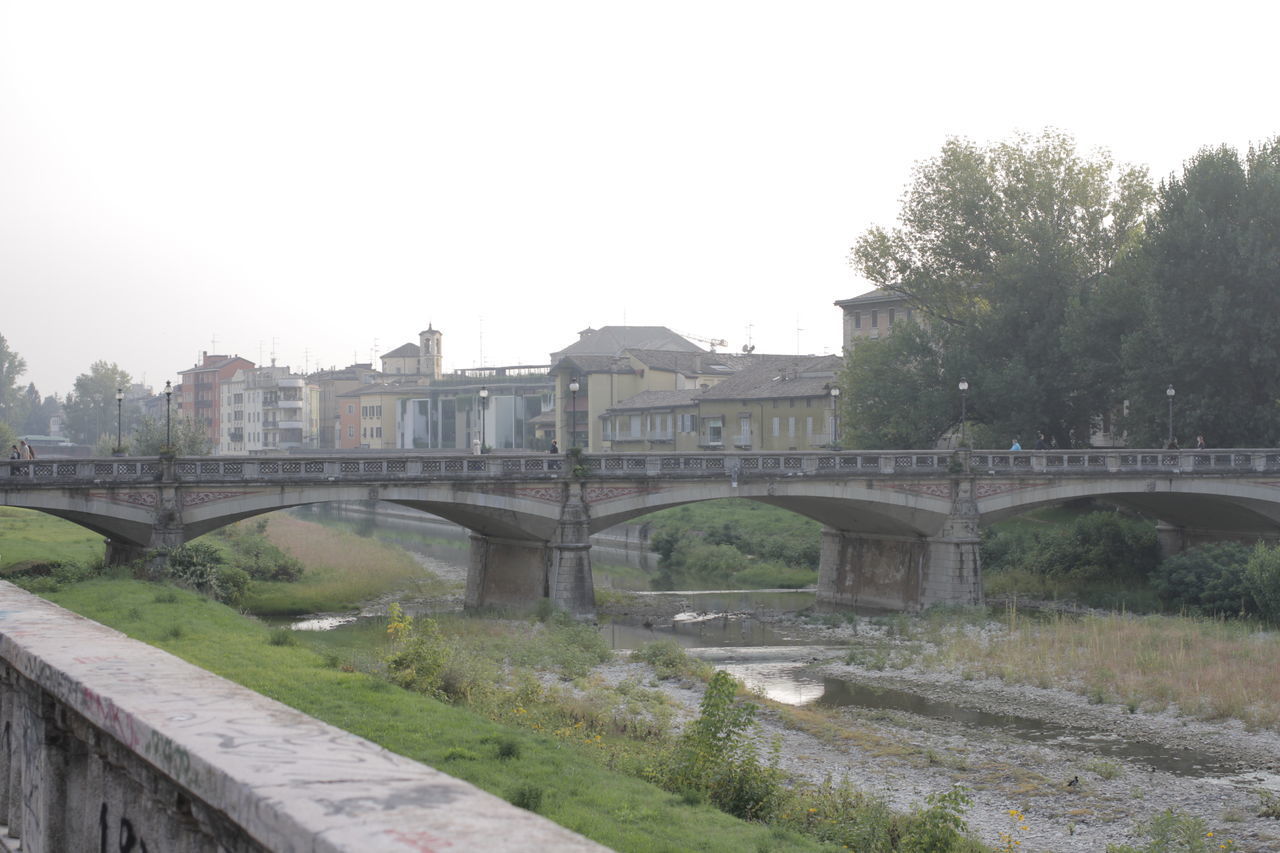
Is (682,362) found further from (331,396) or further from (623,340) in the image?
(331,396)

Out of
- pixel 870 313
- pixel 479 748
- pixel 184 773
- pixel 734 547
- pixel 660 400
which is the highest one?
pixel 870 313

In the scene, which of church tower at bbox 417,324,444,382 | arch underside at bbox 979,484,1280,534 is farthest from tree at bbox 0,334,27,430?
arch underside at bbox 979,484,1280,534

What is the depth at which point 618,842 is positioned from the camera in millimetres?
13062

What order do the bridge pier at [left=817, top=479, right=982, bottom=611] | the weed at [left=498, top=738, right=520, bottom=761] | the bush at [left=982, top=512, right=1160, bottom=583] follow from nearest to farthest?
the weed at [left=498, top=738, right=520, bottom=761] → the bridge pier at [left=817, top=479, right=982, bottom=611] → the bush at [left=982, top=512, right=1160, bottom=583]

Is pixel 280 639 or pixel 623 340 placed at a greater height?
pixel 623 340

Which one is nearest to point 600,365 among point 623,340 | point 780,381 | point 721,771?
point 780,381

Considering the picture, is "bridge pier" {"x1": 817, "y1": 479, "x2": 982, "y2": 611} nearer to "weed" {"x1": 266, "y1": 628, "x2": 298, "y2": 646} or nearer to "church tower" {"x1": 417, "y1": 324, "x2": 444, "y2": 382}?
"weed" {"x1": 266, "y1": 628, "x2": 298, "y2": 646}

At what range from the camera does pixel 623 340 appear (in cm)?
13075

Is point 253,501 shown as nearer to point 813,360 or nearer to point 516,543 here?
point 516,543

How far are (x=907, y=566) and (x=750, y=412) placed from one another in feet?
111

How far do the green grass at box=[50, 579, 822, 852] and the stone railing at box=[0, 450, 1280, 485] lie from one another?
13.4 metres

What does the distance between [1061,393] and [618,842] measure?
50854 mm

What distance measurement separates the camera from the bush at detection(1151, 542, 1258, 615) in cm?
4231

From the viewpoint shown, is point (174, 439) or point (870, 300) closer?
point (174, 439)
